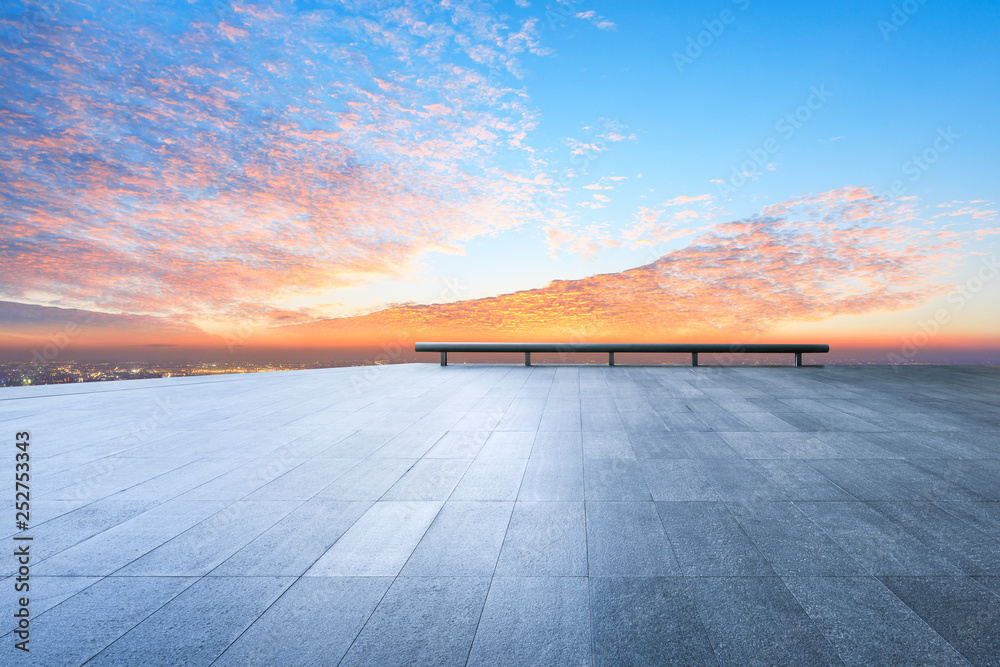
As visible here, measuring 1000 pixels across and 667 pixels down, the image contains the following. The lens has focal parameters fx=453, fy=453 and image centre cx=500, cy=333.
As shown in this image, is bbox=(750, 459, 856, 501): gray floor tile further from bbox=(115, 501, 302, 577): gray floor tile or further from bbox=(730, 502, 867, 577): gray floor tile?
bbox=(115, 501, 302, 577): gray floor tile

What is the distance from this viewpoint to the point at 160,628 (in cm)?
267

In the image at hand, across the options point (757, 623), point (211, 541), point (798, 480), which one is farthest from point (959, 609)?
point (211, 541)

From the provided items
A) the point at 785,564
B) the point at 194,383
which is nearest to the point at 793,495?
the point at 785,564

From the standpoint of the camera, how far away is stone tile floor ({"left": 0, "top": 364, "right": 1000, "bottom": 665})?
253 centimetres

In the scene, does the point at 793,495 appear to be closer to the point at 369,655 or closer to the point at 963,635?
the point at 963,635

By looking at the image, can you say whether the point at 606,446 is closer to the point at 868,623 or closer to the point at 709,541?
the point at 709,541

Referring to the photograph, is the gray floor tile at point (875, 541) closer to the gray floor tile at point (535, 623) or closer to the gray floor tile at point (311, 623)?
the gray floor tile at point (535, 623)

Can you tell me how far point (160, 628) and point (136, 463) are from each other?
3812 millimetres

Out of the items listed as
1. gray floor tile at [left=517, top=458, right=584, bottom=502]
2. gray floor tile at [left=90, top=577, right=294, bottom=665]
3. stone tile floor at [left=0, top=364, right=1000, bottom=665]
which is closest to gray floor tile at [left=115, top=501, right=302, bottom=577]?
stone tile floor at [left=0, top=364, right=1000, bottom=665]

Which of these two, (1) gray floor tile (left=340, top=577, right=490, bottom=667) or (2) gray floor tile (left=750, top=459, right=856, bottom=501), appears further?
(2) gray floor tile (left=750, top=459, right=856, bottom=501)

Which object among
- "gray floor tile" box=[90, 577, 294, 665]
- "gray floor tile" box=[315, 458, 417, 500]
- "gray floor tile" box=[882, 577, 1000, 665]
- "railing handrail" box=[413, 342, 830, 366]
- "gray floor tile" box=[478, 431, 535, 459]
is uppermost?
"railing handrail" box=[413, 342, 830, 366]

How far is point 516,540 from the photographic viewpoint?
11.7 ft

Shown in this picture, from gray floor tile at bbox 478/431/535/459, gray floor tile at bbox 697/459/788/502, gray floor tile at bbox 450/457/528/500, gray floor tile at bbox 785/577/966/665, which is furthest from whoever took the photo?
gray floor tile at bbox 478/431/535/459

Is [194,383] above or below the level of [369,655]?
above
